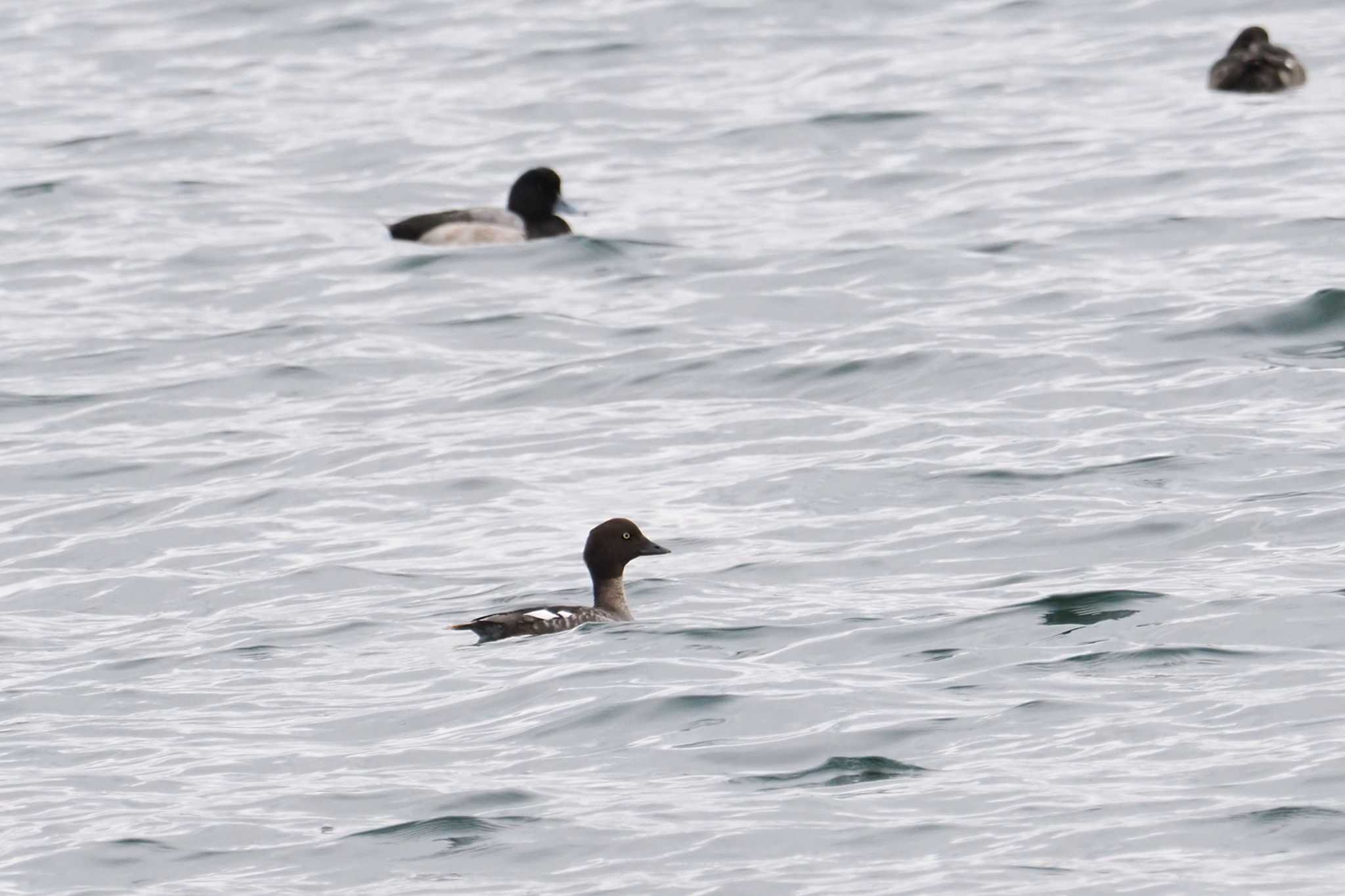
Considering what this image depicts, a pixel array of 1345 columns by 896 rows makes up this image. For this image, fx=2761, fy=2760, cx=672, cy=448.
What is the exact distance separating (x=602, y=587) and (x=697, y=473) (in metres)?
2.49

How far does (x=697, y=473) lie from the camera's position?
14.2 metres

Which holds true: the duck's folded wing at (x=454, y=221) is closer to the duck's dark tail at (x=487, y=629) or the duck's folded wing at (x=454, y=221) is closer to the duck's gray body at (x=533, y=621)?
the duck's gray body at (x=533, y=621)

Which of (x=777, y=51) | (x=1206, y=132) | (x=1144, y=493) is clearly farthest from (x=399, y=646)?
(x=777, y=51)

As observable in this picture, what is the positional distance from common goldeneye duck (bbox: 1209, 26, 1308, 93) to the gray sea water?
283 mm

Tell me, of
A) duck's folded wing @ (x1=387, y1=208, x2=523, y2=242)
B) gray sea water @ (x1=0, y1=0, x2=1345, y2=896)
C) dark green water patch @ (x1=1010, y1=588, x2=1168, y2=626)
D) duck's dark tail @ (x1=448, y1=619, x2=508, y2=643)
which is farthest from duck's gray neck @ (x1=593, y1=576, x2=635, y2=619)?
duck's folded wing @ (x1=387, y1=208, x2=523, y2=242)

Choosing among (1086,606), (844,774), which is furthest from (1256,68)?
(844,774)

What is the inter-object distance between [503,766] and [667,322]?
8.32 m

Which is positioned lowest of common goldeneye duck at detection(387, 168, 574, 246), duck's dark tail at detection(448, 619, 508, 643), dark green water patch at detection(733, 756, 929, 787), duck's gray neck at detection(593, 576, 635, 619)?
dark green water patch at detection(733, 756, 929, 787)

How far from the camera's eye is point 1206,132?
2294cm

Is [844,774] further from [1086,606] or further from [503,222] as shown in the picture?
[503,222]

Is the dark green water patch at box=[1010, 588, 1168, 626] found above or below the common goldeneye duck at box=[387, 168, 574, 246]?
below

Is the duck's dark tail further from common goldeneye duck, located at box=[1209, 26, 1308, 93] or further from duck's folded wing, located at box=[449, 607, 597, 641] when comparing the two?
common goldeneye duck, located at box=[1209, 26, 1308, 93]

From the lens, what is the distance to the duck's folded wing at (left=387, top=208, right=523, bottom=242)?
67.4 ft

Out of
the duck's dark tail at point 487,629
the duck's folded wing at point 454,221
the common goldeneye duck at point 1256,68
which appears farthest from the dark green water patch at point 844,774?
the common goldeneye duck at point 1256,68
